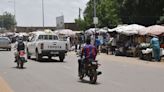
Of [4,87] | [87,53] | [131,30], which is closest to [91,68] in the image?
[87,53]

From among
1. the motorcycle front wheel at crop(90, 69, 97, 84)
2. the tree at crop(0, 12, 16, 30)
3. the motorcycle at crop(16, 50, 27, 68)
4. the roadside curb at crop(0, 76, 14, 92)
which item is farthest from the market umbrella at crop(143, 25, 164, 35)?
the tree at crop(0, 12, 16, 30)

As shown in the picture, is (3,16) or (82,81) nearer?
(82,81)

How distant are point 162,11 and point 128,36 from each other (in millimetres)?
17406

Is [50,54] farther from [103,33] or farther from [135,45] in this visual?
[103,33]

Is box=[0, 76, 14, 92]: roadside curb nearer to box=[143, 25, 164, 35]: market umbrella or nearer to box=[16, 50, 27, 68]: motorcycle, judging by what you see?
box=[16, 50, 27, 68]: motorcycle

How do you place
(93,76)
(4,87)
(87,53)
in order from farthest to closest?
1. (87,53)
2. (93,76)
3. (4,87)

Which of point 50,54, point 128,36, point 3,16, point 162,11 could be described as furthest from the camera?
point 3,16

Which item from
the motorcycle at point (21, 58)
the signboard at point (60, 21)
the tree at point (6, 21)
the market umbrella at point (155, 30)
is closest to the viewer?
the motorcycle at point (21, 58)

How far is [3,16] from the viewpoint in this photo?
19938cm

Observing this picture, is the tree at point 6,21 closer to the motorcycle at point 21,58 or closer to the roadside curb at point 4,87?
the motorcycle at point 21,58

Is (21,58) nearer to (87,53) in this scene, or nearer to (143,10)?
(87,53)

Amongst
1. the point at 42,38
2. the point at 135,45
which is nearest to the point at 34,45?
the point at 42,38

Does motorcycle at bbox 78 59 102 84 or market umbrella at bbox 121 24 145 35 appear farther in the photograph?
market umbrella at bbox 121 24 145 35

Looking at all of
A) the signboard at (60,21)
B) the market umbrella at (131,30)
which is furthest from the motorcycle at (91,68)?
the signboard at (60,21)
